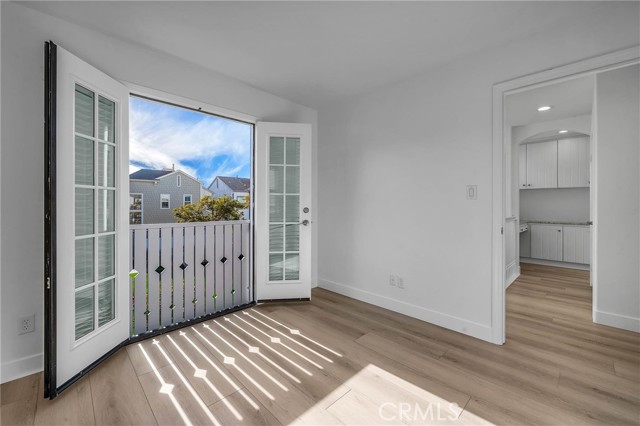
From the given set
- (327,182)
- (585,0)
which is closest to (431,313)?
(327,182)

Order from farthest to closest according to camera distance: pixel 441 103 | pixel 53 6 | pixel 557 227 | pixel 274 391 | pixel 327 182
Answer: pixel 557 227
pixel 327 182
pixel 441 103
pixel 53 6
pixel 274 391

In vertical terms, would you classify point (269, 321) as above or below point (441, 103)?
below

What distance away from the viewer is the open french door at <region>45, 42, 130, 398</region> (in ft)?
5.52

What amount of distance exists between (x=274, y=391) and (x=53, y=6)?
2.96 metres

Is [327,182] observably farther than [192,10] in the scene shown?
Yes

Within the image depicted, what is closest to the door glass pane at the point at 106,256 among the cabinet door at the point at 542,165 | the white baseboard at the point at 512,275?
the white baseboard at the point at 512,275

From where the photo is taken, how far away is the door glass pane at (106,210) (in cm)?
207

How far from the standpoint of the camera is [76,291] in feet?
6.11

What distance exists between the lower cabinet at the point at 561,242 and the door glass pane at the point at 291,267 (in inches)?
192

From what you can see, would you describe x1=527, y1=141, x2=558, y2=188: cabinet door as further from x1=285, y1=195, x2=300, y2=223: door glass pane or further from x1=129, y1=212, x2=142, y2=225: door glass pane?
x1=129, y1=212, x2=142, y2=225: door glass pane

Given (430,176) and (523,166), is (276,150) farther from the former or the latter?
(523,166)

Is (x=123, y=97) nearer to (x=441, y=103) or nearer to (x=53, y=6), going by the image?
(x=53, y=6)

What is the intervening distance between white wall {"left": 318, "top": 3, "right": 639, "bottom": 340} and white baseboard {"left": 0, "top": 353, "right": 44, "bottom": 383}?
282 centimetres

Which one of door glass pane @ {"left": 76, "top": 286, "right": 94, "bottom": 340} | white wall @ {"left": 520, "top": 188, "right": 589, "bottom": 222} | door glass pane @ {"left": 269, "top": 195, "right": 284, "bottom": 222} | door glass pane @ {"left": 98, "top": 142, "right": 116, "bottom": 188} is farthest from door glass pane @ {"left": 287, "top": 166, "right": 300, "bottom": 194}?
white wall @ {"left": 520, "top": 188, "right": 589, "bottom": 222}
